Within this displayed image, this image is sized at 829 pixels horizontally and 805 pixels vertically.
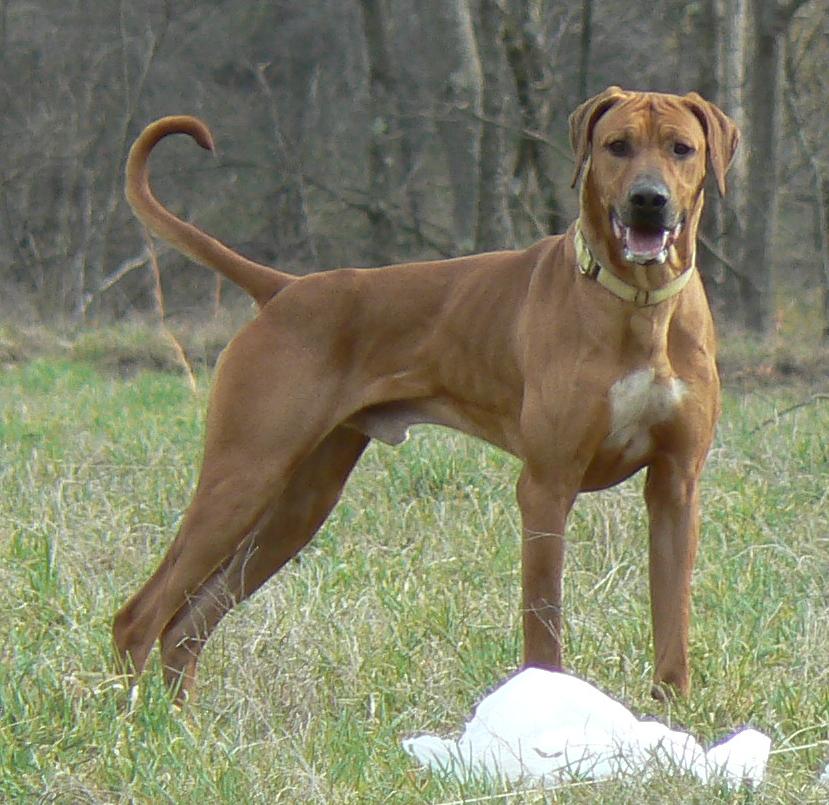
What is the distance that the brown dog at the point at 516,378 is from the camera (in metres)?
4.34

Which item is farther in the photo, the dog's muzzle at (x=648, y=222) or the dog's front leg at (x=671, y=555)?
the dog's front leg at (x=671, y=555)

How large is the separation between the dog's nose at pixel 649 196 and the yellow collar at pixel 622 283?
231 mm

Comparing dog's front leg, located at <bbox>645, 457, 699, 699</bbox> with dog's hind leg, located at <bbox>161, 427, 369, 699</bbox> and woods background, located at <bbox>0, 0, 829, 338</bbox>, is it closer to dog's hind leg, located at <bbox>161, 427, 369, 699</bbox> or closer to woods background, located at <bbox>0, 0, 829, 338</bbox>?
dog's hind leg, located at <bbox>161, 427, 369, 699</bbox>

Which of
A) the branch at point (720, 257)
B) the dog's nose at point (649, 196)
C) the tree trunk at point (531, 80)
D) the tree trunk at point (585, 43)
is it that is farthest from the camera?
the tree trunk at point (585, 43)

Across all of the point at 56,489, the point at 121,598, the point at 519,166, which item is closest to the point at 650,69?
the point at 519,166

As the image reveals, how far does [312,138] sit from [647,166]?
16364mm

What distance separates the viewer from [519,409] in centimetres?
473

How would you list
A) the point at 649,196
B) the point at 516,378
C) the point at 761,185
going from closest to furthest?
the point at 649,196 < the point at 516,378 < the point at 761,185

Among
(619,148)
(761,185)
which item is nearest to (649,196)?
(619,148)

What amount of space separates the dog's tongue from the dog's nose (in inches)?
2.8

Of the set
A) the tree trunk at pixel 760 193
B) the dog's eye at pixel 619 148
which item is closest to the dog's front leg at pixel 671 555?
the dog's eye at pixel 619 148

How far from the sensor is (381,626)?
15.7 ft

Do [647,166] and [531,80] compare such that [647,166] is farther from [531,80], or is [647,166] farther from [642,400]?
[531,80]

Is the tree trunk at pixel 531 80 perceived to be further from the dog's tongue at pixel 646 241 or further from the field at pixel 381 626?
the dog's tongue at pixel 646 241
